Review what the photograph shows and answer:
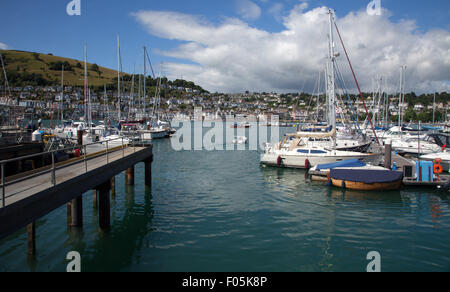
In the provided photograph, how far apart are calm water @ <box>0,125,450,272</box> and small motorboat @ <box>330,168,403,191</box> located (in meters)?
0.64

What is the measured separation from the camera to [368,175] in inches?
824

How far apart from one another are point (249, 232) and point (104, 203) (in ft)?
21.2

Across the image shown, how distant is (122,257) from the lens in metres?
11.2

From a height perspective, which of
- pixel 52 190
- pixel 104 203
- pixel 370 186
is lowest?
pixel 370 186

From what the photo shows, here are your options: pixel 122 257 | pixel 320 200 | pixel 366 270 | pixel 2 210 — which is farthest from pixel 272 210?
pixel 2 210

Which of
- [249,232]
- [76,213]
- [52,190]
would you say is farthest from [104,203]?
[249,232]

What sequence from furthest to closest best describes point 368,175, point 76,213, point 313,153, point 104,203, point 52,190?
1. point 313,153
2. point 368,175
3. point 76,213
4. point 104,203
5. point 52,190

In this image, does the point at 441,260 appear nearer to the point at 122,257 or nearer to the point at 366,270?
the point at 366,270

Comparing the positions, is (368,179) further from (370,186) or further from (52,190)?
(52,190)

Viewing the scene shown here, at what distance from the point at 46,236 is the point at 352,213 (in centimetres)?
1506

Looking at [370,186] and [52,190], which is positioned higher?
[52,190]

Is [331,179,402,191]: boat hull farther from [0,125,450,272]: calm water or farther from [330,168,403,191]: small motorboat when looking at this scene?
[0,125,450,272]: calm water

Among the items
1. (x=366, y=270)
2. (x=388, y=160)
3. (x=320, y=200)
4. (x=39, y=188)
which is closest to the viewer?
(x=39, y=188)

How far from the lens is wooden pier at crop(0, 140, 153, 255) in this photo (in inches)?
285
